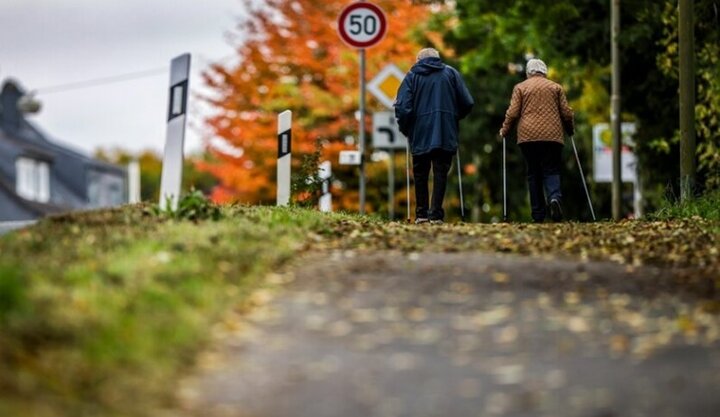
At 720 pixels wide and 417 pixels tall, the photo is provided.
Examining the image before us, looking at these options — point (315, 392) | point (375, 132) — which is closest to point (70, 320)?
point (315, 392)

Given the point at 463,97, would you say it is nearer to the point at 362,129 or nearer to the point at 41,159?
the point at 362,129

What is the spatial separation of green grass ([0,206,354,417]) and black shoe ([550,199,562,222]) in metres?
6.09

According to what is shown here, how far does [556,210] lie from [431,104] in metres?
1.76

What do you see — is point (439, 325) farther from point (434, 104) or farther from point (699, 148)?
point (699, 148)

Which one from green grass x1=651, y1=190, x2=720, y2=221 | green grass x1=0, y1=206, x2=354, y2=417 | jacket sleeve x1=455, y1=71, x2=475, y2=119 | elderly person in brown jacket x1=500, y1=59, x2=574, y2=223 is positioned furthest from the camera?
elderly person in brown jacket x1=500, y1=59, x2=574, y2=223

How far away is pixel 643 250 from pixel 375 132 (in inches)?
538

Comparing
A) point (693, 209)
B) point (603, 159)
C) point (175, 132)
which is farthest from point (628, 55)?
point (175, 132)

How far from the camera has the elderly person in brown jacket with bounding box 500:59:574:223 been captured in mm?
17391

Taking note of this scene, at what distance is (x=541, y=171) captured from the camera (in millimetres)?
17859

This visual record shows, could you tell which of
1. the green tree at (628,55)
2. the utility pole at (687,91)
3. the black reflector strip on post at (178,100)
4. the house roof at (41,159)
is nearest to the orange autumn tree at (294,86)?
the green tree at (628,55)

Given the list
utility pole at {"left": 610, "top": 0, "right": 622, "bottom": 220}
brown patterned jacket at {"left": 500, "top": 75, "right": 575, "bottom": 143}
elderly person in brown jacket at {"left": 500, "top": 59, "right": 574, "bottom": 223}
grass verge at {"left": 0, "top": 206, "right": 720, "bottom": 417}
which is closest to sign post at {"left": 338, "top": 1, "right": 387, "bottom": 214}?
elderly person in brown jacket at {"left": 500, "top": 59, "right": 574, "bottom": 223}

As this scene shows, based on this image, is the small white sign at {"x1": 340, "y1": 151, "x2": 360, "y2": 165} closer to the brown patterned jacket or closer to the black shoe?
the brown patterned jacket

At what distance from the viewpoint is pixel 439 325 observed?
28.7 ft

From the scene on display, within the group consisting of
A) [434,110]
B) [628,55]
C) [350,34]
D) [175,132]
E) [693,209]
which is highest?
[628,55]
